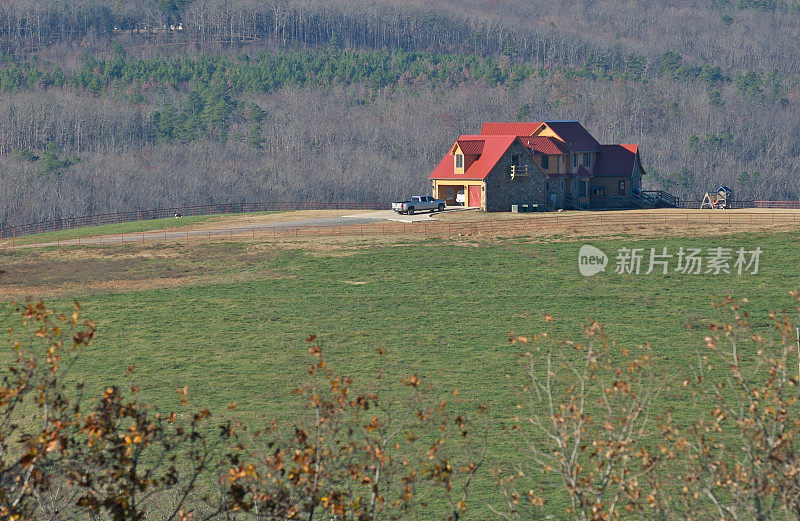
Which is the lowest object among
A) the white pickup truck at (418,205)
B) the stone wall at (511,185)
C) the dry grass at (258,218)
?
the dry grass at (258,218)

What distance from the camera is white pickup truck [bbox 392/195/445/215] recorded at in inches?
2918

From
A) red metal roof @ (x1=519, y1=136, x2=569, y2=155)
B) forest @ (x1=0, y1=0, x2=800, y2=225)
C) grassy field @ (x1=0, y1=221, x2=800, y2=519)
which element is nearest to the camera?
grassy field @ (x1=0, y1=221, x2=800, y2=519)

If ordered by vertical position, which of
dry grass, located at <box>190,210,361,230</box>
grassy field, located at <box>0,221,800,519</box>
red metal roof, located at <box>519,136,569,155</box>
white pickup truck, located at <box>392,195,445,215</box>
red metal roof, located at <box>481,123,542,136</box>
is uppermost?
red metal roof, located at <box>481,123,542,136</box>

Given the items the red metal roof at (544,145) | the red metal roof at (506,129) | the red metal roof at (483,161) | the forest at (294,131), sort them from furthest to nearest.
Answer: the forest at (294,131)
the red metal roof at (506,129)
the red metal roof at (544,145)
the red metal roof at (483,161)

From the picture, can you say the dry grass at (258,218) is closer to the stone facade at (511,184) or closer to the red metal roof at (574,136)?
the stone facade at (511,184)

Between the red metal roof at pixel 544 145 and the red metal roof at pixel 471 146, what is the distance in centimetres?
327

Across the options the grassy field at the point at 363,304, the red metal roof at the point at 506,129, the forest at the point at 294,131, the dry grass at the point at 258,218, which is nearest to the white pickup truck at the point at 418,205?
the dry grass at the point at 258,218

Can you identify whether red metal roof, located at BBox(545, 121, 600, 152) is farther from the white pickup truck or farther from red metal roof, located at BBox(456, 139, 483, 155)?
the white pickup truck

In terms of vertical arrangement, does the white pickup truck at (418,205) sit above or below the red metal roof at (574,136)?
below

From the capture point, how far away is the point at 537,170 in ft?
239

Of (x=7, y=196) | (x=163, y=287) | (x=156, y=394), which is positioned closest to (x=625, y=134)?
(x=7, y=196)

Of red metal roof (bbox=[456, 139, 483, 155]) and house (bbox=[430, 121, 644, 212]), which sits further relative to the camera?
red metal roof (bbox=[456, 139, 483, 155])

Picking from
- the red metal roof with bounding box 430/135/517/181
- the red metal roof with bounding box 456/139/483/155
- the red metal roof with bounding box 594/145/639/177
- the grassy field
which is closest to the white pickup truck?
the red metal roof with bounding box 430/135/517/181

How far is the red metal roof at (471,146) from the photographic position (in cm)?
7481
